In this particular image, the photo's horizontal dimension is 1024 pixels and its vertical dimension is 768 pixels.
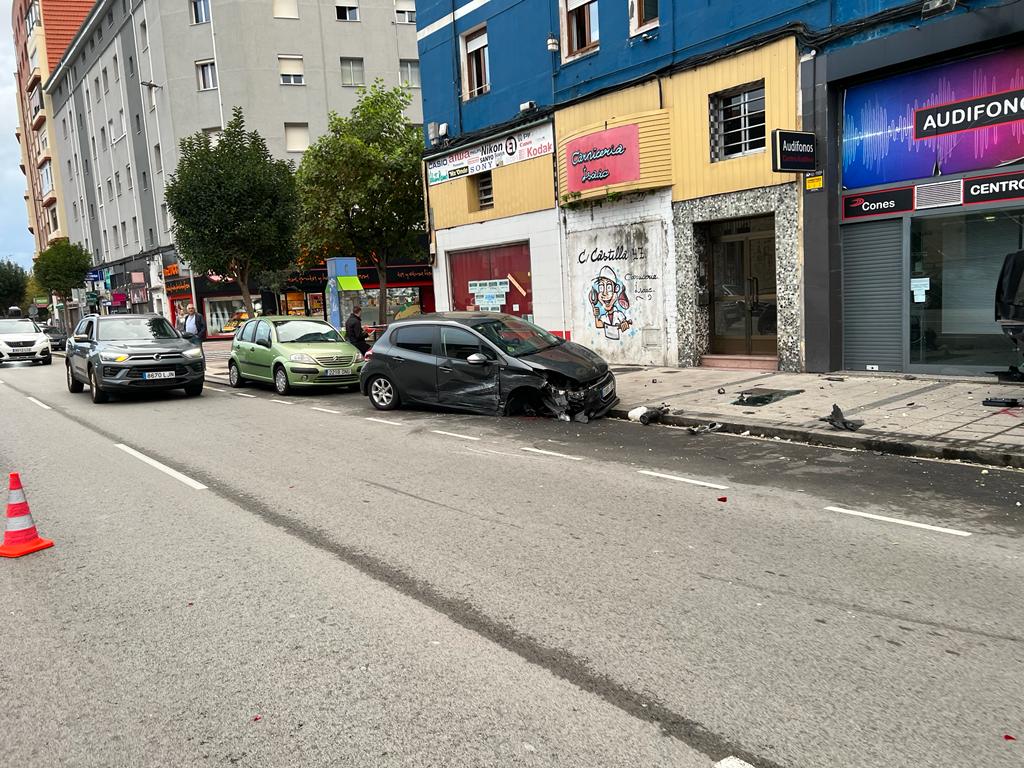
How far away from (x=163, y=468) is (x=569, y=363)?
534 cm

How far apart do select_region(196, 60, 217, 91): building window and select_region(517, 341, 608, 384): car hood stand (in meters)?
32.0

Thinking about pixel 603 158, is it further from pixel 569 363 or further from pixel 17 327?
pixel 17 327

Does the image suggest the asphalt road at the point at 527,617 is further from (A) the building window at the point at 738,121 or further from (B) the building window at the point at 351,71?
(B) the building window at the point at 351,71

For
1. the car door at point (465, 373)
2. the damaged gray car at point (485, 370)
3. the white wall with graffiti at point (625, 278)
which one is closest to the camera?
the damaged gray car at point (485, 370)

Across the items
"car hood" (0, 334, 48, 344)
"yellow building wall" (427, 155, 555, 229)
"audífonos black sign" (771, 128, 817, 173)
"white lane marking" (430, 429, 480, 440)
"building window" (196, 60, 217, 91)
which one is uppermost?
"building window" (196, 60, 217, 91)

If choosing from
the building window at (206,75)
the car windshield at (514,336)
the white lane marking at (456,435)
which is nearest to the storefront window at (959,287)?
the car windshield at (514,336)

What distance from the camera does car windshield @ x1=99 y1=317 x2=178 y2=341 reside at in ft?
47.9

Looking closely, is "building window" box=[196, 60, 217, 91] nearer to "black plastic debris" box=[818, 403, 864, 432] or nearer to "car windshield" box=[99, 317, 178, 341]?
"car windshield" box=[99, 317, 178, 341]

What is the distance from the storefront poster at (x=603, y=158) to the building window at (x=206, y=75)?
26503 mm

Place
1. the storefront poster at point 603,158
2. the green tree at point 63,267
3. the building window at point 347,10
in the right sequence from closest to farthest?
1. the storefront poster at point 603,158
2. the building window at point 347,10
3. the green tree at point 63,267

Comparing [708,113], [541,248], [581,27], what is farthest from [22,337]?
[708,113]

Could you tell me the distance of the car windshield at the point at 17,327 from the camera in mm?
28016

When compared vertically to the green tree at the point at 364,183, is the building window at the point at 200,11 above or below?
above

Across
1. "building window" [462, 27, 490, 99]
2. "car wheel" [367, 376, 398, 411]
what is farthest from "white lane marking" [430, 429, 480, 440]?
"building window" [462, 27, 490, 99]
